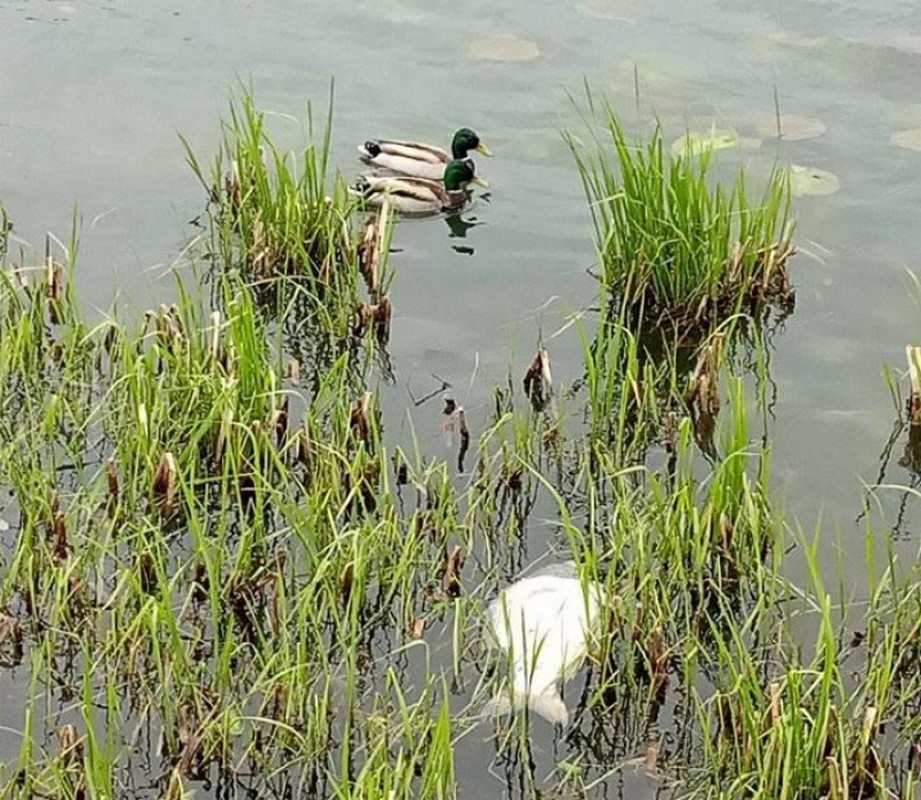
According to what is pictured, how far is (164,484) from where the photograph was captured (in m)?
4.39

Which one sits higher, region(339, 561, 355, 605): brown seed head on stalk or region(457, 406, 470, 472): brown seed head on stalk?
region(457, 406, 470, 472): brown seed head on stalk

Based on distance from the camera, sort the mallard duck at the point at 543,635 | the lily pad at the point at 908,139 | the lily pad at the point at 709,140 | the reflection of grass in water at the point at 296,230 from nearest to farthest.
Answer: the mallard duck at the point at 543,635 < the reflection of grass in water at the point at 296,230 < the lily pad at the point at 709,140 < the lily pad at the point at 908,139

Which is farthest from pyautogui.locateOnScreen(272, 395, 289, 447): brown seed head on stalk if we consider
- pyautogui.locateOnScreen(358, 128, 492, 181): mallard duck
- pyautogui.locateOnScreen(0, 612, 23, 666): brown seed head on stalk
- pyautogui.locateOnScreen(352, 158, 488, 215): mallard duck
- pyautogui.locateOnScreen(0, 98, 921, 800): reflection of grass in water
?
pyautogui.locateOnScreen(358, 128, 492, 181): mallard duck

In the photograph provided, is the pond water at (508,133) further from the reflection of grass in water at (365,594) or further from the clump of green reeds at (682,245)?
the reflection of grass in water at (365,594)

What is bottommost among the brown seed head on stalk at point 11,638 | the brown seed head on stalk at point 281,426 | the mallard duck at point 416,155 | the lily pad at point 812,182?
the brown seed head on stalk at point 11,638

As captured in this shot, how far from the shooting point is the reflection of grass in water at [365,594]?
11.8ft

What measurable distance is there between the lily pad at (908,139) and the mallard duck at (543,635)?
3.72 metres

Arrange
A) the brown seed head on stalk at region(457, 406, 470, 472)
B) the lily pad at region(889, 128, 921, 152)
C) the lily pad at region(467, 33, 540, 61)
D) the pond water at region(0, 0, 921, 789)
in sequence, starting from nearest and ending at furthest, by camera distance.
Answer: the brown seed head on stalk at region(457, 406, 470, 472) < the pond water at region(0, 0, 921, 789) < the lily pad at region(889, 128, 921, 152) < the lily pad at region(467, 33, 540, 61)

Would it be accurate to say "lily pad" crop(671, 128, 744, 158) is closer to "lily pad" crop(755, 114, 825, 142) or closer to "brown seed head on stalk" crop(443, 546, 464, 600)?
"lily pad" crop(755, 114, 825, 142)

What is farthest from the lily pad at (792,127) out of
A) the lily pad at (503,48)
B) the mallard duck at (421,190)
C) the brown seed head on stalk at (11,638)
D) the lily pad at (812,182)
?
the brown seed head on stalk at (11,638)

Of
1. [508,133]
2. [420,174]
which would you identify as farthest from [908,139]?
[420,174]

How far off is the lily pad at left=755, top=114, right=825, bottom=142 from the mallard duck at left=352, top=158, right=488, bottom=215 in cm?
145

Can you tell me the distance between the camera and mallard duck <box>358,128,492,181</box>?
6.74 metres

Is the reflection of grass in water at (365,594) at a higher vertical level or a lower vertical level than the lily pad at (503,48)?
lower
